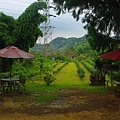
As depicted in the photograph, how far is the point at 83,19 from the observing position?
27.4 ft

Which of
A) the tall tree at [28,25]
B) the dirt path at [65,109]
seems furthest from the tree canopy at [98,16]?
the tall tree at [28,25]

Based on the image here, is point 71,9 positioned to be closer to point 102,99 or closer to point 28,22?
point 102,99

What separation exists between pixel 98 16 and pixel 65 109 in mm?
3859

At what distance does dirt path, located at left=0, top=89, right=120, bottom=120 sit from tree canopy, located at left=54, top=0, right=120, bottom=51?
244cm

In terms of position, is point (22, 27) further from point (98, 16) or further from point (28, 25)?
point (98, 16)

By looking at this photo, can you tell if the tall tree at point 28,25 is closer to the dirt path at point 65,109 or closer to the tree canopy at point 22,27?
the tree canopy at point 22,27

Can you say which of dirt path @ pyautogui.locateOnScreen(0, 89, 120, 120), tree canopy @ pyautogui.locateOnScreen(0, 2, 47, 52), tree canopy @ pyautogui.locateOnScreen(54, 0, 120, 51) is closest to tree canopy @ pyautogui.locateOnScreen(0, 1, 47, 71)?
tree canopy @ pyautogui.locateOnScreen(0, 2, 47, 52)

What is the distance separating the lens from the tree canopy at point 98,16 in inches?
288

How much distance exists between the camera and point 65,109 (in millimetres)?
6074

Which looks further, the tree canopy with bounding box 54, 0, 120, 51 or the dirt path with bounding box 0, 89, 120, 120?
the tree canopy with bounding box 54, 0, 120, 51

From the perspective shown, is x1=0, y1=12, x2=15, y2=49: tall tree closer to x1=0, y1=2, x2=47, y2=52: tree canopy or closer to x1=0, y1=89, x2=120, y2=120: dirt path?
x1=0, y1=2, x2=47, y2=52: tree canopy

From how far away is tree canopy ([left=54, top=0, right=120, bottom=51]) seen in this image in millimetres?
→ 7309

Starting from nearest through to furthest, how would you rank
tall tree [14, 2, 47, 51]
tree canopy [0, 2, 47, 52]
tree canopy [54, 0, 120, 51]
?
tree canopy [54, 0, 120, 51] < tree canopy [0, 2, 47, 52] < tall tree [14, 2, 47, 51]

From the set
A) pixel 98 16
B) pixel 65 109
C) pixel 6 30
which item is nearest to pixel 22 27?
pixel 6 30
